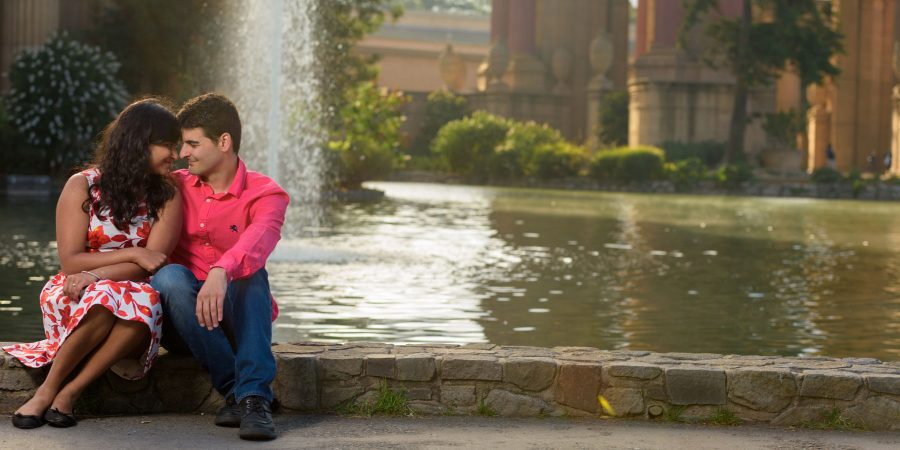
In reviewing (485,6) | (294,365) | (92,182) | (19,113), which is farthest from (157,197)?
(485,6)

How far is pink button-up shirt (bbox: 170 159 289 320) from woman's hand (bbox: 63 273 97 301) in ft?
1.70

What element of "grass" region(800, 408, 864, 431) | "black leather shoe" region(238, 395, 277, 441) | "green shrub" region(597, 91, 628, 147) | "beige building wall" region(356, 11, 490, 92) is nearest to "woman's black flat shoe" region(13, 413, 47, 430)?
"black leather shoe" region(238, 395, 277, 441)

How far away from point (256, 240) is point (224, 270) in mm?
233

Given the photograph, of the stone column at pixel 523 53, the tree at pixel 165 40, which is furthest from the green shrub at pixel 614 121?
the tree at pixel 165 40

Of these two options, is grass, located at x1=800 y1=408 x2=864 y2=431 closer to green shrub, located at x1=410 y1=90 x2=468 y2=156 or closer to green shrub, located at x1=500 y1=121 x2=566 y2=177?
green shrub, located at x1=500 y1=121 x2=566 y2=177

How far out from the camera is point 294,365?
6.52 meters

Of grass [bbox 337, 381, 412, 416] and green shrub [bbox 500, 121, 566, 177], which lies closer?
grass [bbox 337, 381, 412, 416]

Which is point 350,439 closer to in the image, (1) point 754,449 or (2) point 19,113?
(1) point 754,449

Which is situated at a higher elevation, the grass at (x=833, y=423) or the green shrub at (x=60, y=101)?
the green shrub at (x=60, y=101)

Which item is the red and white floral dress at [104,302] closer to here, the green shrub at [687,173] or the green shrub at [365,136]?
the green shrub at [365,136]

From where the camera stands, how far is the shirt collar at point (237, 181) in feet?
20.9

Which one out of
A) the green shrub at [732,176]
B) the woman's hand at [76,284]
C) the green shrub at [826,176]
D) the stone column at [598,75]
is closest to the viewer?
the woman's hand at [76,284]

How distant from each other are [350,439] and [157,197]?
1297 millimetres

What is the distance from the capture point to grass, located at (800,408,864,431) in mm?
6383
